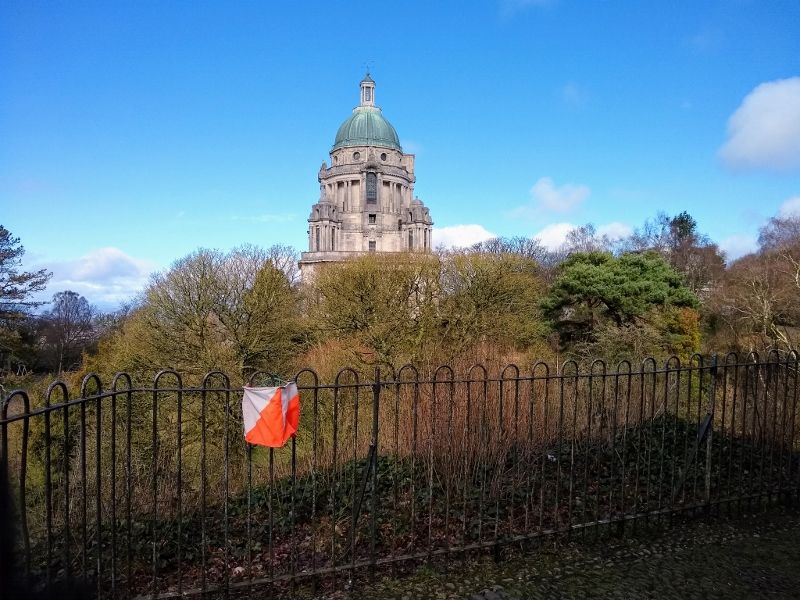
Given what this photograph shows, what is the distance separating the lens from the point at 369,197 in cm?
5919

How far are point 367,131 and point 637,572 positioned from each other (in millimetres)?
58832

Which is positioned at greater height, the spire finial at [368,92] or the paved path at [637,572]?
the spire finial at [368,92]

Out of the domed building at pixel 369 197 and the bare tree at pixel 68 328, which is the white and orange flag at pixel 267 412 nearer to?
the bare tree at pixel 68 328

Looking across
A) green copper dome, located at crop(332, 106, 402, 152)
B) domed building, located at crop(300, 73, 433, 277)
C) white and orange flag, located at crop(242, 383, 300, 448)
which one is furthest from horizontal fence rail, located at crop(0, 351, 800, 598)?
green copper dome, located at crop(332, 106, 402, 152)

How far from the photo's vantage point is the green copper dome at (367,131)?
194ft

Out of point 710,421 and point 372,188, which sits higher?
point 372,188

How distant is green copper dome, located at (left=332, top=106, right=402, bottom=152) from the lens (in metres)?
59.1

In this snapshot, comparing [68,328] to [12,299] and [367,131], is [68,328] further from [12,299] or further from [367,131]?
[367,131]

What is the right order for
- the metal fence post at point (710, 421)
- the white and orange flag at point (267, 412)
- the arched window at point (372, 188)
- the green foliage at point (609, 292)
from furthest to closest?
the arched window at point (372, 188)
the green foliage at point (609, 292)
the metal fence post at point (710, 421)
the white and orange flag at point (267, 412)

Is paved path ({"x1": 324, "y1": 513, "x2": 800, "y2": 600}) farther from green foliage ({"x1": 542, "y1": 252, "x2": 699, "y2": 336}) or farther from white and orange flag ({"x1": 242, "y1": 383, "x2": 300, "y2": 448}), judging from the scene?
green foliage ({"x1": 542, "y1": 252, "x2": 699, "y2": 336})

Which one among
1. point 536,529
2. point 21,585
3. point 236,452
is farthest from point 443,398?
point 236,452

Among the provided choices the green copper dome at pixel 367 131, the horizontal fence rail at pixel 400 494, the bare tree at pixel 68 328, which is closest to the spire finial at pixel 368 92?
the green copper dome at pixel 367 131

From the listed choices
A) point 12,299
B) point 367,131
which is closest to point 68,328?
point 12,299

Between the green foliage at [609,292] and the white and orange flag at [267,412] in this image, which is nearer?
the white and orange flag at [267,412]
